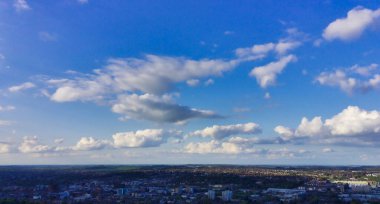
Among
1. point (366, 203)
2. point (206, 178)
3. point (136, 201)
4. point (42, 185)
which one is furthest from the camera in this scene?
point (206, 178)

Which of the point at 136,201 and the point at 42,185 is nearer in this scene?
the point at 136,201

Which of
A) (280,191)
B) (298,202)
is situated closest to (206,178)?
(280,191)

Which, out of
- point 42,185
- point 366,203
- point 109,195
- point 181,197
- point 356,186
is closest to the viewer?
point 366,203

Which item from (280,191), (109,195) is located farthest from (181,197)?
(280,191)

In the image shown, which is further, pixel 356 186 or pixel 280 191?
pixel 356 186

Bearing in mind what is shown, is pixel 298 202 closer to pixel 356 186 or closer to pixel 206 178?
pixel 356 186

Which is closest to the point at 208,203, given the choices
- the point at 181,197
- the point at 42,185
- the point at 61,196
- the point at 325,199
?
the point at 181,197

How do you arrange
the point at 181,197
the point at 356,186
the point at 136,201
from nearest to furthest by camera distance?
the point at 136,201 → the point at 181,197 → the point at 356,186

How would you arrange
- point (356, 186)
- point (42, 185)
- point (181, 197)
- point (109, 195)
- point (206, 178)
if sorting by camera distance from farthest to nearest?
point (206, 178) < point (42, 185) < point (356, 186) < point (109, 195) < point (181, 197)

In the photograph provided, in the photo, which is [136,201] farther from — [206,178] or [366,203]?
[206,178]
